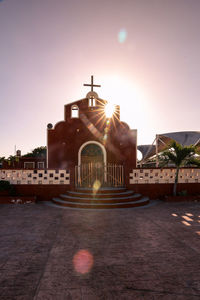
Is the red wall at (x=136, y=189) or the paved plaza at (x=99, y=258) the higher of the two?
the red wall at (x=136, y=189)

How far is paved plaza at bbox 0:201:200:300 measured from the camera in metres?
2.72

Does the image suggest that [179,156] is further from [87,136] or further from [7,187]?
[7,187]

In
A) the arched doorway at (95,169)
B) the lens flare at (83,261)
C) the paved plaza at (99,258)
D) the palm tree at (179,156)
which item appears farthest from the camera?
the arched doorway at (95,169)

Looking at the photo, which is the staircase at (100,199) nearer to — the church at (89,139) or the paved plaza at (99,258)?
the paved plaza at (99,258)

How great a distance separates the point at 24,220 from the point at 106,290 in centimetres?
462

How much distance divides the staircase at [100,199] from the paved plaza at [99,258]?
1.81 meters

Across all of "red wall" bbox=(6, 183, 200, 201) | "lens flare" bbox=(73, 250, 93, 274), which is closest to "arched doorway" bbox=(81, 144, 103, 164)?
"red wall" bbox=(6, 183, 200, 201)

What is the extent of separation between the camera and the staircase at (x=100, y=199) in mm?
8398

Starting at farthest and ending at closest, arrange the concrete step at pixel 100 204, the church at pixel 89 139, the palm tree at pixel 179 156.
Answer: the church at pixel 89 139 → the palm tree at pixel 179 156 → the concrete step at pixel 100 204

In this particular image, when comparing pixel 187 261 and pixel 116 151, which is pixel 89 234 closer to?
pixel 187 261

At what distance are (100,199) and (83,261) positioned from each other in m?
5.08

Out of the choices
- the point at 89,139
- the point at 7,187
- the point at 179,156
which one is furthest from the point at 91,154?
the point at 179,156

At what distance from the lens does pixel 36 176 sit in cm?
1011

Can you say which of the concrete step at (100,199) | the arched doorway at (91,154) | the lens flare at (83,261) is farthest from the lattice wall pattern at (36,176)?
the lens flare at (83,261)
